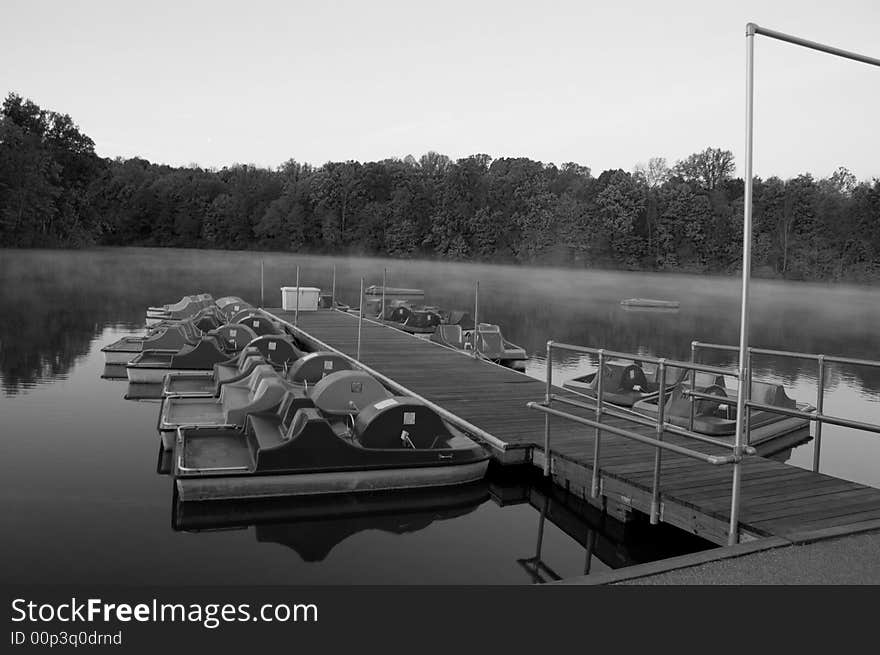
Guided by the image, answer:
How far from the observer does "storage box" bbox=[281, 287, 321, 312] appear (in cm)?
2459

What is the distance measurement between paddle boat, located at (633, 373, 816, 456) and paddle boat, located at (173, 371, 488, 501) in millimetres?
3365

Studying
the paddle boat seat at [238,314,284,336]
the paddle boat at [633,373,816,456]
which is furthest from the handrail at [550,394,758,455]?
the paddle boat seat at [238,314,284,336]

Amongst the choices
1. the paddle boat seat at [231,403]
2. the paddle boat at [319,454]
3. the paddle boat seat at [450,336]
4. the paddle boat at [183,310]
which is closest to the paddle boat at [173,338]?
the paddle boat seat at [450,336]

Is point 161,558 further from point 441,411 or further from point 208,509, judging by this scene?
point 441,411

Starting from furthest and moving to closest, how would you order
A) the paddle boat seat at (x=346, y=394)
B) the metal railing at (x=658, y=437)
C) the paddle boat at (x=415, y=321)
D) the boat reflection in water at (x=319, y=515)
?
the paddle boat at (x=415, y=321)
the paddle boat seat at (x=346, y=394)
the boat reflection in water at (x=319, y=515)
the metal railing at (x=658, y=437)

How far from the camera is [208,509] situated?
766 centimetres

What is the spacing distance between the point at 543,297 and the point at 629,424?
119ft

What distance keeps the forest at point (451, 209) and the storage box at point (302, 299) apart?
42.4 m

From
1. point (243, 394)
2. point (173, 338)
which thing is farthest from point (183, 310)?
point (243, 394)

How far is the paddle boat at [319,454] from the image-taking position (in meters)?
7.70

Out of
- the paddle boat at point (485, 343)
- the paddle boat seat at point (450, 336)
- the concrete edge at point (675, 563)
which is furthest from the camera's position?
the paddle boat seat at point (450, 336)

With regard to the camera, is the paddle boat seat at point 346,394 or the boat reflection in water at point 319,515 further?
the paddle boat seat at point 346,394

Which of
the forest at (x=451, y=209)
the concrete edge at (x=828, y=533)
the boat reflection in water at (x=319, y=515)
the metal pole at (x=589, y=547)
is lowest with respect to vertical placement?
the metal pole at (x=589, y=547)

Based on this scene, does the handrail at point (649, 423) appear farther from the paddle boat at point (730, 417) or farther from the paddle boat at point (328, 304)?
the paddle boat at point (328, 304)
